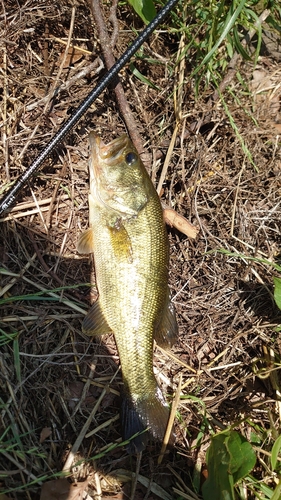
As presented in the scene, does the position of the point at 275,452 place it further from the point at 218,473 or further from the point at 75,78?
the point at 75,78

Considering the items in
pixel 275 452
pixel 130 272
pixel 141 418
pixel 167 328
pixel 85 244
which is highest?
pixel 85 244

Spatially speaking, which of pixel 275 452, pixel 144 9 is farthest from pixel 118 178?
pixel 275 452

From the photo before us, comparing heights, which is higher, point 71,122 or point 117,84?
point 117,84

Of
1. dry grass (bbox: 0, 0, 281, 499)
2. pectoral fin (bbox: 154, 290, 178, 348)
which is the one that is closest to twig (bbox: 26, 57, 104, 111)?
dry grass (bbox: 0, 0, 281, 499)

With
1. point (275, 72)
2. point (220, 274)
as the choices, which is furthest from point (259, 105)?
point (220, 274)

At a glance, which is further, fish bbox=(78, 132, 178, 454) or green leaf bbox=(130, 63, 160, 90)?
green leaf bbox=(130, 63, 160, 90)

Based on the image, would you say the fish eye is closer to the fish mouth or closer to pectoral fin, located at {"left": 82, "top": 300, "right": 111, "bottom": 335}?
the fish mouth
